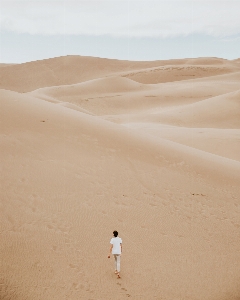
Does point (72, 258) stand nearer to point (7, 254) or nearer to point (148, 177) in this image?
point (7, 254)

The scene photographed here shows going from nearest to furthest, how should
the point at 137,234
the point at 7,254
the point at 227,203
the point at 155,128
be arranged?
1. the point at 7,254
2. the point at 137,234
3. the point at 227,203
4. the point at 155,128

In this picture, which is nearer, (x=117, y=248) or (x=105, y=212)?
(x=117, y=248)

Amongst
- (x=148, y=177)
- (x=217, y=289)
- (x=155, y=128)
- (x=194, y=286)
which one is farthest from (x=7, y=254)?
(x=155, y=128)

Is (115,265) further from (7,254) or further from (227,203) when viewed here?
(227,203)

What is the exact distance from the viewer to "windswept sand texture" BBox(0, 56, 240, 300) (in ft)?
18.9

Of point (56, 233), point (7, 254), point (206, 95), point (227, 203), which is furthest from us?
point (206, 95)

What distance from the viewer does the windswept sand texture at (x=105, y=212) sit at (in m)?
5.75

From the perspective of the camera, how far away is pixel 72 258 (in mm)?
6078

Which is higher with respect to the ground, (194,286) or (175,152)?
(175,152)


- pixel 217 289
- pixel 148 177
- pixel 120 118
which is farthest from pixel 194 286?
pixel 120 118

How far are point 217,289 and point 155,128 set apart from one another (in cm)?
1591

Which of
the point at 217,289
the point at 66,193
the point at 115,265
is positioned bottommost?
the point at 217,289

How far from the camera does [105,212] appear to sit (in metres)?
7.60

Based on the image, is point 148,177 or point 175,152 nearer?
point 148,177
